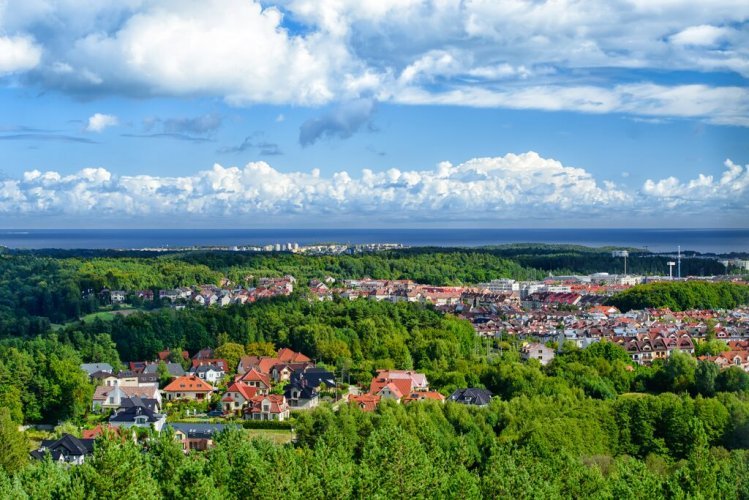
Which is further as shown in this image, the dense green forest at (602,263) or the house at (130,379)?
the dense green forest at (602,263)

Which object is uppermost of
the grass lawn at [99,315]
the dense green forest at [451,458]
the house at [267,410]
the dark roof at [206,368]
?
the dense green forest at [451,458]

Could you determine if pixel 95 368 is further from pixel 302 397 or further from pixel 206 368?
pixel 302 397

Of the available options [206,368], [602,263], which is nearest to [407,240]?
[602,263]

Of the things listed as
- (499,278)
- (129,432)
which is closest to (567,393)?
(129,432)

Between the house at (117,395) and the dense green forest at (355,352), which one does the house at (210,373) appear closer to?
the dense green forest at (355,352)

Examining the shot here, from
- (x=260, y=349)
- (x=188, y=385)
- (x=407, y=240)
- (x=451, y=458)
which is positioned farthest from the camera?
(x=407, y=240)

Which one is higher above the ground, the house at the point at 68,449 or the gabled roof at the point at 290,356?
the house at the point at 68,449

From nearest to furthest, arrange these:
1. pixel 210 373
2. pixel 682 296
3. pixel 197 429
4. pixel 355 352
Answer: pixel 197 429 → pixel 210 373 → pixel 355 352 → pixel 682 296

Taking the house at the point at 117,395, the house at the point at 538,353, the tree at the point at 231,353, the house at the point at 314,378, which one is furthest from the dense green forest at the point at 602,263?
the house at the point at 117,395
